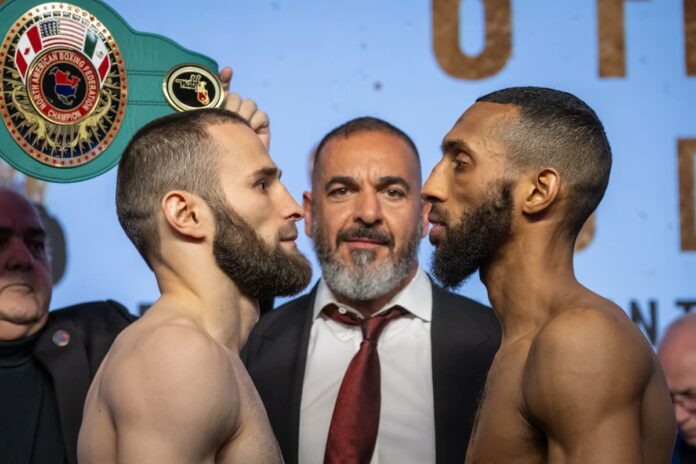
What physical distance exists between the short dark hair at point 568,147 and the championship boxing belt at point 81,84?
2.60ft

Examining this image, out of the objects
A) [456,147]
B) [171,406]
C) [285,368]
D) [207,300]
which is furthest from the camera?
[285,368]

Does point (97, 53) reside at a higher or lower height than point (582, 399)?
higher

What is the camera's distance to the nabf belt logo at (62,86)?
90.5 inches

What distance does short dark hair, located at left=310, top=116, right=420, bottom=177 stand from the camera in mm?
3021

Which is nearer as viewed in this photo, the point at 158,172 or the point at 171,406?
the point at 171,406

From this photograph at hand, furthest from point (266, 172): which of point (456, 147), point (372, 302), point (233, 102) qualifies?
point (372, 302)

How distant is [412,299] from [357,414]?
0.40 m

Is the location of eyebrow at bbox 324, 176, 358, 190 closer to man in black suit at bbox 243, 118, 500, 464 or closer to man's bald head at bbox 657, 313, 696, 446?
man in black suit at bbox 243, 118, 500, 464

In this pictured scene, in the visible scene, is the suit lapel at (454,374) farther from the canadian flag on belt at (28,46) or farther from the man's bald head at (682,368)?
the canadian flag on belt at (28,46)

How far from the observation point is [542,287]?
187 centimetres

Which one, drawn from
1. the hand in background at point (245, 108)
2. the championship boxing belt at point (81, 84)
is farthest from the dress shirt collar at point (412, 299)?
the championship boxing belt at point (81, 84)

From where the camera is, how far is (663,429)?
1.75m

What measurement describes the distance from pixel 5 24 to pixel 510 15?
1.76 m

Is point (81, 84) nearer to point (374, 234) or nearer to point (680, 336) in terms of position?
point (374, 234)
